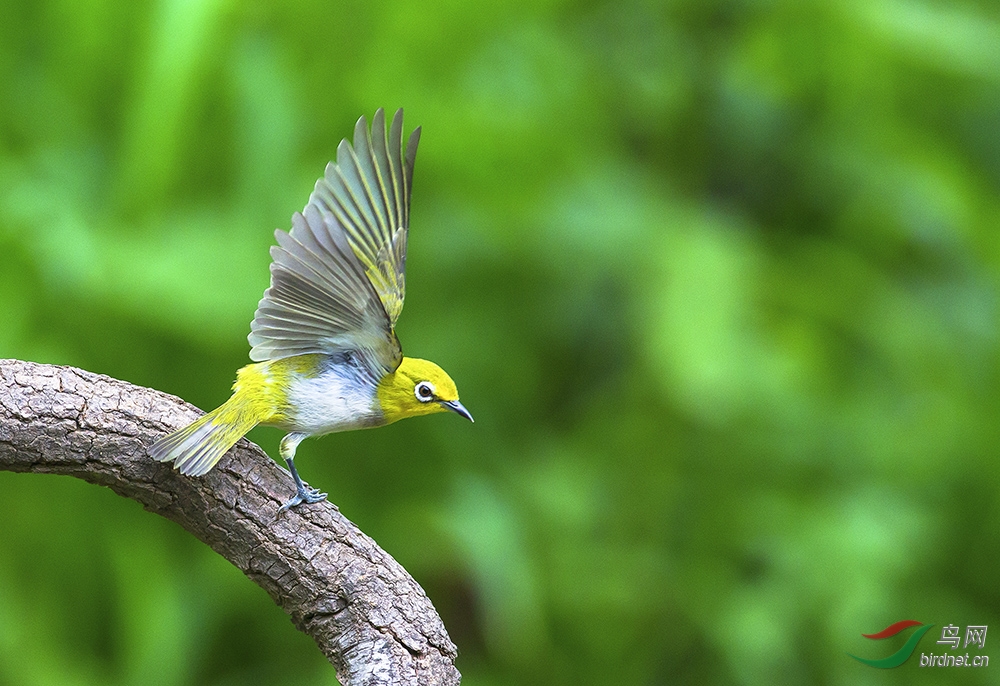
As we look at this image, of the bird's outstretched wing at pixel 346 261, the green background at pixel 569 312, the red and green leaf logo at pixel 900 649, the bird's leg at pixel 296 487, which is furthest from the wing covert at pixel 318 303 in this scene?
the red and green leaf logo at pixel 900 649

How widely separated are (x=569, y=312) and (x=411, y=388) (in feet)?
5.90

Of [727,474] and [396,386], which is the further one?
[727,474]

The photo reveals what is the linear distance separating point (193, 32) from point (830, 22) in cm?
192

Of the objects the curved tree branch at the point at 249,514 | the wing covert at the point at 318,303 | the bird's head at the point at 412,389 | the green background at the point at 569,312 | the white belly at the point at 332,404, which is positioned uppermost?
the green background at the point at 569,312

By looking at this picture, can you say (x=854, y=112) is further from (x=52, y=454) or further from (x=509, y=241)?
(x=52, y=454)

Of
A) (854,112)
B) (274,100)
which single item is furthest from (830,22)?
(274,100)

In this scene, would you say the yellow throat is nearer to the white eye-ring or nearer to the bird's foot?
the white eye-ring

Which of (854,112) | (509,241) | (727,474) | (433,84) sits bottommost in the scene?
(727,474)

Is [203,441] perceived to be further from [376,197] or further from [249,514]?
[376,197]

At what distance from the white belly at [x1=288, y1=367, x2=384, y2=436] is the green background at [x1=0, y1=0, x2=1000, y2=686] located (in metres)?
1.08

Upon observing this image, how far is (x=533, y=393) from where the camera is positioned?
314cm

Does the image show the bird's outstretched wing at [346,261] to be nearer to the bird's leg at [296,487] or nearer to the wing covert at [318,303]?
the wing covert at [318,303]

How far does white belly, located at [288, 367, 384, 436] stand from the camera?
4.57ft

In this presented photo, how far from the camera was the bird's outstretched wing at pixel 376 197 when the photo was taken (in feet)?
4.52
